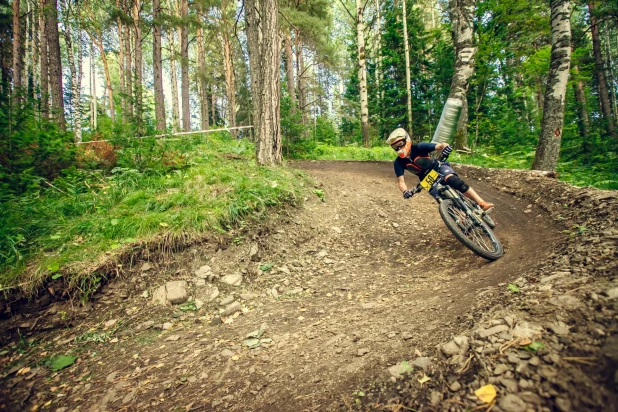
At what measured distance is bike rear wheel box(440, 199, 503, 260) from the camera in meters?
4.20

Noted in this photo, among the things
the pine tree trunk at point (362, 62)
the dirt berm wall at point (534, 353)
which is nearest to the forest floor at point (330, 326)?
the dirt berm wall at point (534, 353)

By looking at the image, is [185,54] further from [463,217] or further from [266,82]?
[463,217]

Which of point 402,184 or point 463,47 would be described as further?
point 463,47

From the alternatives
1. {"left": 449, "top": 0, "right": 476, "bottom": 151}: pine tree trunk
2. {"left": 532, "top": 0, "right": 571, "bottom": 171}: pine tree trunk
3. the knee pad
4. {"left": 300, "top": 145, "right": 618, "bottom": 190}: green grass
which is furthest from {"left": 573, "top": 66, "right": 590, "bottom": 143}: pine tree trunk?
the knee pad

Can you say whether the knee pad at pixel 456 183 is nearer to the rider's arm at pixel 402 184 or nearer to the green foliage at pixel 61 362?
the rider's arm at pixel 402 184

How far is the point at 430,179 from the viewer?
471cm

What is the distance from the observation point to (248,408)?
226 centimetres

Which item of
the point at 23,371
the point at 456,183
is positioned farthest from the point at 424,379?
the point at 23,371

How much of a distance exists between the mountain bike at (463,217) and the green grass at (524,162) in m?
4.66

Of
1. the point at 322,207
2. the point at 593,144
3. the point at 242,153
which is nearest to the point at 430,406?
the point at 322,207

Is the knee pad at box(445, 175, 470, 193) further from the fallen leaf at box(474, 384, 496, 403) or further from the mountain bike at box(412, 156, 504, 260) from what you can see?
the fallen leaf at box(474, 384, 496, 403)

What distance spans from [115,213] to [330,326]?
4.02 meters

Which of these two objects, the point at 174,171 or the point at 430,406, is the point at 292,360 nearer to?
the point at 430,406

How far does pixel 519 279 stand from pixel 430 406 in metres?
2.02
